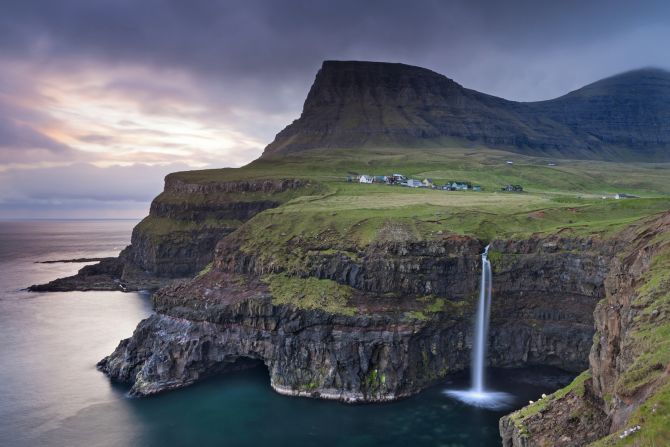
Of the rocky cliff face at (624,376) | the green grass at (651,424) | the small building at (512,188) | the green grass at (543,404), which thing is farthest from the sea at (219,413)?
the small building at (512,188)

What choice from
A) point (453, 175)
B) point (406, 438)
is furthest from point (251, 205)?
point (406, 438)

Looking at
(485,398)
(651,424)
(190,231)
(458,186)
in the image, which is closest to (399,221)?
(485,398)

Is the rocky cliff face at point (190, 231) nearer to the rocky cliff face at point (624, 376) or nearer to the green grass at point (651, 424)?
the rocky cliff face at point (624, 376)

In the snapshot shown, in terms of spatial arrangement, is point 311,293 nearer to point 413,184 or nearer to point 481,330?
point 481,330

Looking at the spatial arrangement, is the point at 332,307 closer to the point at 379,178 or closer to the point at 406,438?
the point at 406,438

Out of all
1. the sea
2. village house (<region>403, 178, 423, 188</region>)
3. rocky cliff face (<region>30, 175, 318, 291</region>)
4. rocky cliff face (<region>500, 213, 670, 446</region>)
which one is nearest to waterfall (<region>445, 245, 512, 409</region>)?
the sea

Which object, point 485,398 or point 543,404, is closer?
point 543,404
